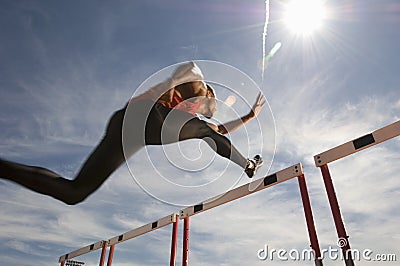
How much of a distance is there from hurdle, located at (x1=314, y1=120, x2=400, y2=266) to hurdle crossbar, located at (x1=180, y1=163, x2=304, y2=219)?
0.32 meters

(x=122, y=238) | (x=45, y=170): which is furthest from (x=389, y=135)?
(x=122, y=238)

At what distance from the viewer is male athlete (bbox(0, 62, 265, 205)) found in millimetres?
2696

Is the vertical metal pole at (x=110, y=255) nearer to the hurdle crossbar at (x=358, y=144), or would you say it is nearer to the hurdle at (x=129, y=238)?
the hurdle at (x=129, y=238)

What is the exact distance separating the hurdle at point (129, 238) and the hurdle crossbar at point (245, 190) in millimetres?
252

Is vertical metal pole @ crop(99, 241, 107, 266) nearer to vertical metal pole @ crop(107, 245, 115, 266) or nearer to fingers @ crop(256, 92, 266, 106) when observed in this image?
vertical metal pole @ crop(107, 245, 115, 266)

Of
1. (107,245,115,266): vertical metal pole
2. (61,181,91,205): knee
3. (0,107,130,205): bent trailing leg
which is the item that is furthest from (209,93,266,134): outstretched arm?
(107,245,115,266): vertical metal pole

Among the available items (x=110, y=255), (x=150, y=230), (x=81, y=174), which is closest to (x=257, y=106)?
(x=81, y=174)

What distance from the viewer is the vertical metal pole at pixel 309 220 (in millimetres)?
2983

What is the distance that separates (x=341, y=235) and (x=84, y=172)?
94.3 inches

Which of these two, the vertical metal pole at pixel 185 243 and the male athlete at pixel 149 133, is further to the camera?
the vertical metal pole at pixel 185 243

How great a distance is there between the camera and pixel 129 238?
586 centimetres

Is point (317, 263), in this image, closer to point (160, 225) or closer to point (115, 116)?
point (115, 116)

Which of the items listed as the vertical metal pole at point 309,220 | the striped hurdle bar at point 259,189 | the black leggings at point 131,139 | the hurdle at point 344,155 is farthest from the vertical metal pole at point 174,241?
the hurdle at point 344,155

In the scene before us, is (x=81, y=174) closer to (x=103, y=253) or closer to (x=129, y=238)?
(x=129, y=238)
